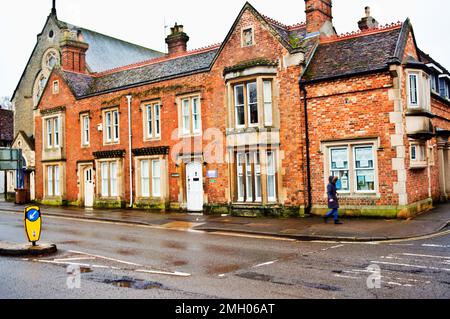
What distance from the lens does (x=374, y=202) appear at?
17828 millimetres

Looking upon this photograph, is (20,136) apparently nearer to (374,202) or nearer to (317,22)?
(317,22)

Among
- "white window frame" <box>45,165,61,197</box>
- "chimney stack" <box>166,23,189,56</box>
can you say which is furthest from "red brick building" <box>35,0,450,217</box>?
"chimney stack" <box>166,23,189,56</box>

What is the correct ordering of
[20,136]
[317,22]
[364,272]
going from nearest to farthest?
[364,272]
[317,22]
[20,136]

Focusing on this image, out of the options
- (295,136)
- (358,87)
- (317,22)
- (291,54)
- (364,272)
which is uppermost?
(317,22)

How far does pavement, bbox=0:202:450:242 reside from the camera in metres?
14.1

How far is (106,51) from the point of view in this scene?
41156mm

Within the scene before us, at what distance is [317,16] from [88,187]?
1712 centimetres

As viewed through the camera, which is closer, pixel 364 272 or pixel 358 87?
pixel 364 272

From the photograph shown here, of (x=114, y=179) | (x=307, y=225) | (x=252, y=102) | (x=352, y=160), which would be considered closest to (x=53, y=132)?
(x=114, y=179)

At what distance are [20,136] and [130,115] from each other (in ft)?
45.7

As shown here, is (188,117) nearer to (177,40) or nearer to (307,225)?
(177,40)

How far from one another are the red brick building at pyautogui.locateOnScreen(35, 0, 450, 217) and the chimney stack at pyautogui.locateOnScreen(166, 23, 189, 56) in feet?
10.2
